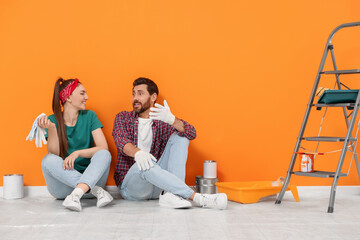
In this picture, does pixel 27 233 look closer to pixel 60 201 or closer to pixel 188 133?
pixel 60 201

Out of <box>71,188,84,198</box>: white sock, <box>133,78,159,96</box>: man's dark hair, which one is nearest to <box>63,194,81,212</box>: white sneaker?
<box>71,188,84,198</box>: white sock

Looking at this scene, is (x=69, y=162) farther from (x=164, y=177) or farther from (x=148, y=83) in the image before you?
(x=148, y=83)

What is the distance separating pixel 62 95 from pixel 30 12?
2.42 feet

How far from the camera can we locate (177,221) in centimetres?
206

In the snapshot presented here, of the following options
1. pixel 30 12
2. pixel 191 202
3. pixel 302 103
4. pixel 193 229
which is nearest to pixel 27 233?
pixel 193 229

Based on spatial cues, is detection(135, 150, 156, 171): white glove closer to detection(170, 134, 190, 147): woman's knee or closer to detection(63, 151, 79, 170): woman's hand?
detection(170, 134, 190, 147): woman's knee

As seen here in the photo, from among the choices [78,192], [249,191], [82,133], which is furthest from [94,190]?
[249,191]

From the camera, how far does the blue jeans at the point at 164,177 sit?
2.36 meters

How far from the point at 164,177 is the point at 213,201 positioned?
328mm

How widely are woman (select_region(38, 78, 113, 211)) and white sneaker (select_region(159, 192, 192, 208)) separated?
34cm

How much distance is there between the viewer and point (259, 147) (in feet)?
9.87

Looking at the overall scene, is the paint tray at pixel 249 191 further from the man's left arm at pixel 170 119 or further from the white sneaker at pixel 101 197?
the white sneaker at pixel 101 197

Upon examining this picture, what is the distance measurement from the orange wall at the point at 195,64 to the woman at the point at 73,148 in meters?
0.22

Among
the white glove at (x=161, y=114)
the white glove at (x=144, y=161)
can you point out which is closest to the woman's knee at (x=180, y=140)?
the white glove at (x=161, y=114)
